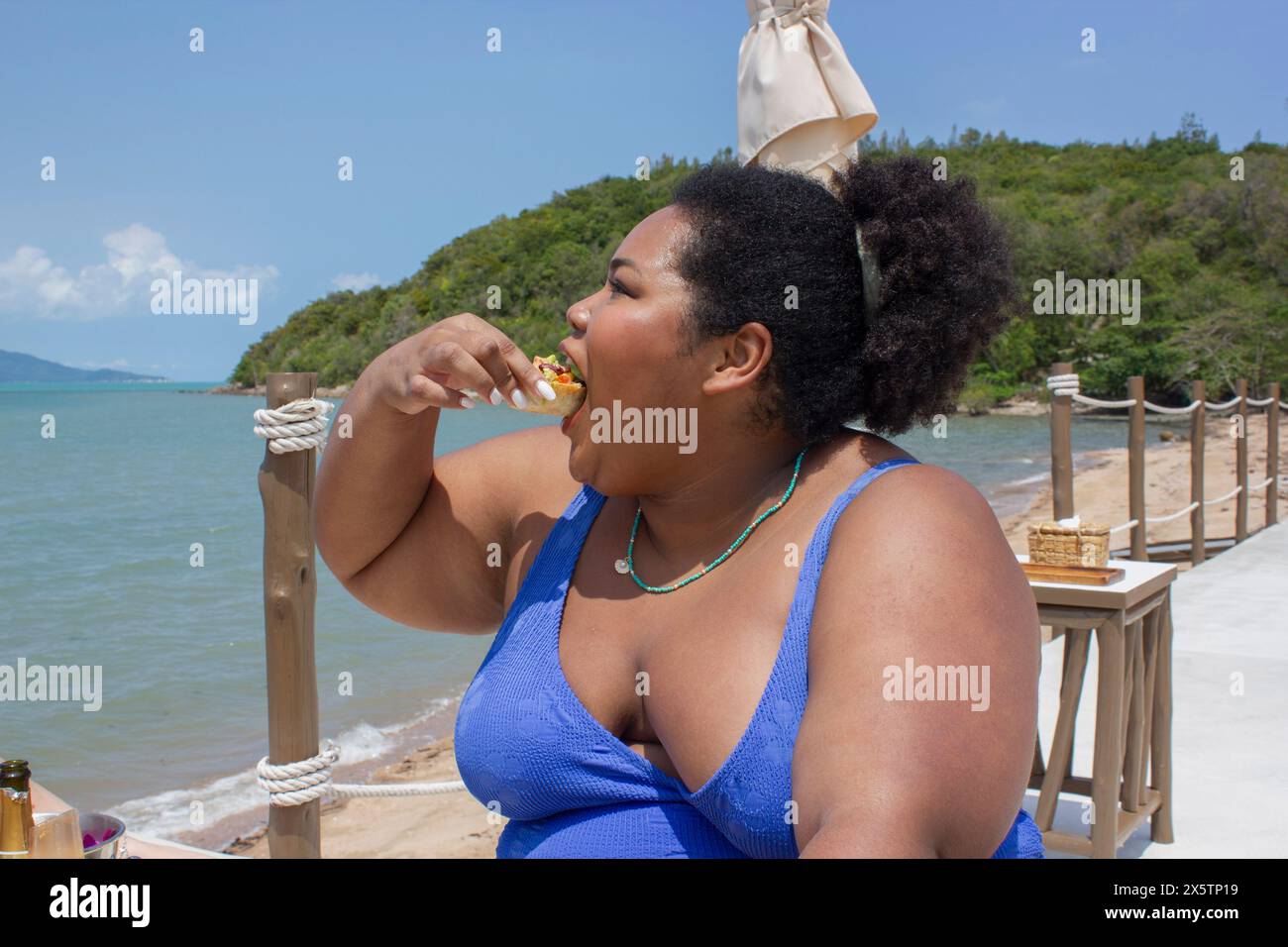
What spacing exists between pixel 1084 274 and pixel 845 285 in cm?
4993

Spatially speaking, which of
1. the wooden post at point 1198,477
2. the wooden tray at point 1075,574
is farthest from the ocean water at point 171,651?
the wooden tray at point 1075,574

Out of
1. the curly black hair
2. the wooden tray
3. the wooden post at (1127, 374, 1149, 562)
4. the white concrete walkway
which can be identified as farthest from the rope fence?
the curly black hair

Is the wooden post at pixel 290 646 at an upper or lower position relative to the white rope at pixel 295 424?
lower

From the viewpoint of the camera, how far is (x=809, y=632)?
1313 millimetres

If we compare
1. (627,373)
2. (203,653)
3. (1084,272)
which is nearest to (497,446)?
(627,373)

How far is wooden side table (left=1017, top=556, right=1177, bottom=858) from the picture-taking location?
3061 mm

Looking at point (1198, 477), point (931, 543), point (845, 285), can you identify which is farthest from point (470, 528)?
point (1198, 477)

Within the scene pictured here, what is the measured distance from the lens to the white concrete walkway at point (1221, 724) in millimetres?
3506

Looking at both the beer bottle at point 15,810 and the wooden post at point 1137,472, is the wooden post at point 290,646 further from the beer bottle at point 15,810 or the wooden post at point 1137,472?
the wooden post at point 1137,472

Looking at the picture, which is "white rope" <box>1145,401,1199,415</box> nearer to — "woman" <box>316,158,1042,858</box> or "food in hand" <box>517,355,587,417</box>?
"woman" <box>316,158,1042,858</box>

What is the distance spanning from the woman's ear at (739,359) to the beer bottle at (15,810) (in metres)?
1.01

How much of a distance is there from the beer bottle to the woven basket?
2.81 meters

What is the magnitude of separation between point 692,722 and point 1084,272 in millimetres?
49993
